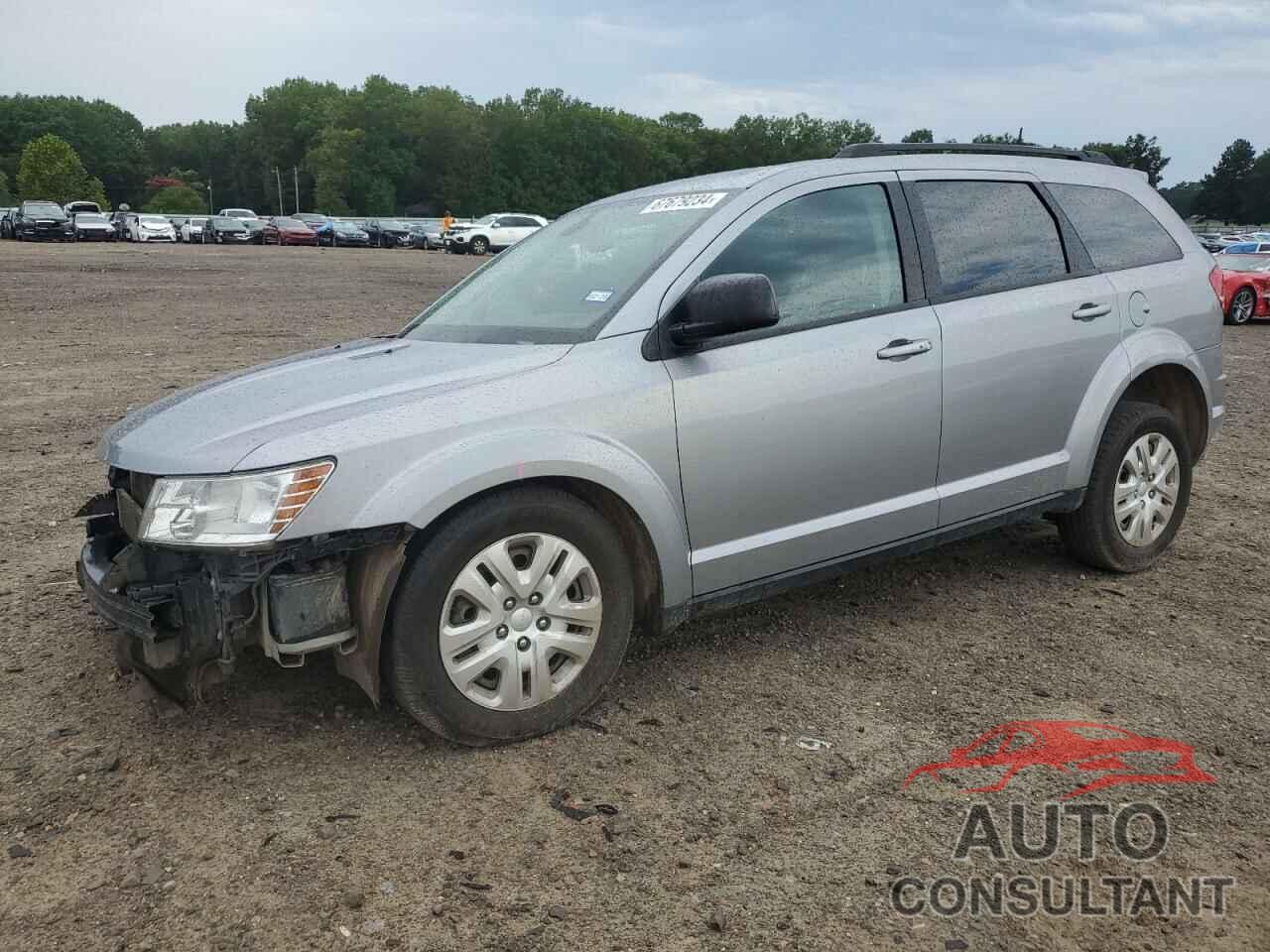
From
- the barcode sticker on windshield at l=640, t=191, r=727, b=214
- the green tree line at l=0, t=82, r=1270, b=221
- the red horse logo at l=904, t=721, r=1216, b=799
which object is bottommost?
the red horse logo at l=904, t=721, r=1216, b=799

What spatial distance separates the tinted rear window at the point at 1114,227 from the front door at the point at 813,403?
1165 millimetres

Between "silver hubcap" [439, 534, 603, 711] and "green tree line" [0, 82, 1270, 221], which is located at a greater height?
"green tree line" [0, 82, 1270, 221]

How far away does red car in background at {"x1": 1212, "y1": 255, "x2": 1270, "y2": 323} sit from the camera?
18.5 m

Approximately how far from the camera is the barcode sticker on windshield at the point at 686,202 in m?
3.97

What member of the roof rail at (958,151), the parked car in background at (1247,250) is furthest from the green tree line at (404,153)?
the roof rail at (958,151)

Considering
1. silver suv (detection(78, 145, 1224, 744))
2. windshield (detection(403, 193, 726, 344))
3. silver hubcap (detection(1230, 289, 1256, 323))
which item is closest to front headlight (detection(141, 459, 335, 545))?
silver suv (detection(78, 145, 1224, 744))

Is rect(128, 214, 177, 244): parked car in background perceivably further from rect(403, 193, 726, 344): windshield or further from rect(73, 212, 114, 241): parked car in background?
Result: rect(403, 193, 726, 344): windshield

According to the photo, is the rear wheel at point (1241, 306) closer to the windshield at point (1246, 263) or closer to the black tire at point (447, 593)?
the windshield at point (1246, 263)

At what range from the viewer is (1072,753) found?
3352mm

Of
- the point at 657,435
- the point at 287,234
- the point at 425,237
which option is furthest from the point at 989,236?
the point at 287,234

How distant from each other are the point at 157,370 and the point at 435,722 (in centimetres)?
862

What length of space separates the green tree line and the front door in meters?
123

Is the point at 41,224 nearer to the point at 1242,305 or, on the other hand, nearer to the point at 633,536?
the point at 1242,305

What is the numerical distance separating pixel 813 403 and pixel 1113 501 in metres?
1.86
